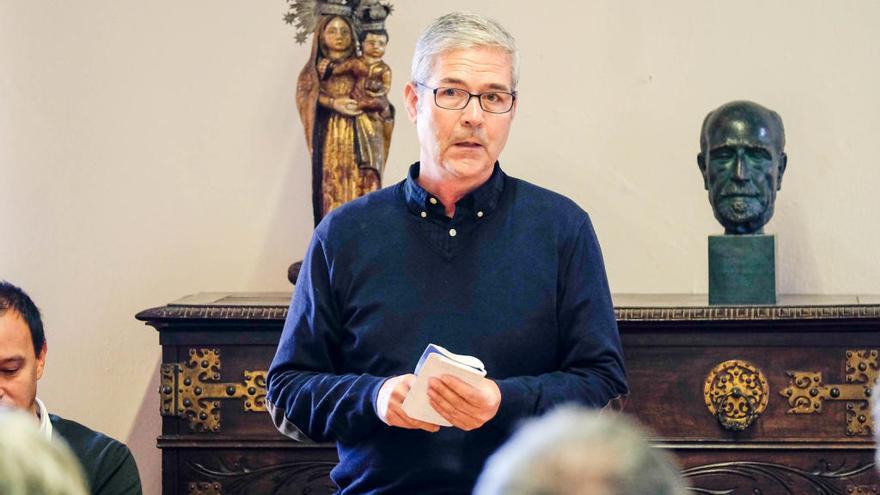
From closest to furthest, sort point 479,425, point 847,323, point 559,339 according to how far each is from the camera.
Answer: point 479,425, point 559,339, point 847,323

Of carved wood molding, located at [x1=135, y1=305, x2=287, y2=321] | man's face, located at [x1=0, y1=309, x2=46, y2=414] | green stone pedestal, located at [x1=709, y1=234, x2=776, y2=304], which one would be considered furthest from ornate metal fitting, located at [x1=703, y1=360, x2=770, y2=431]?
man's face, located at [x1=0, y1=309, x2=46, y2=414]

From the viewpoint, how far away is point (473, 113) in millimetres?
2781

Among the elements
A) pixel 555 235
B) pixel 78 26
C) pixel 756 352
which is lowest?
pixel 756 352

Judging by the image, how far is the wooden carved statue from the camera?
3938 millimetres

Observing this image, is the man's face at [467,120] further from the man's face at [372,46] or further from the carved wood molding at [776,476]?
the carved wood molding at [776,476]

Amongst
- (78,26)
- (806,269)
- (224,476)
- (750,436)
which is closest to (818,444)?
(750,436)

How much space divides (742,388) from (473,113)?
1.31 metres

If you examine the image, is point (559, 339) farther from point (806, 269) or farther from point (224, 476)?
point (806, 269)

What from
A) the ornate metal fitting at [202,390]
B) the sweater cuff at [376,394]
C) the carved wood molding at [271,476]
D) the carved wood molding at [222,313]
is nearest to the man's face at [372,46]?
the carved wood molding at [222,313]

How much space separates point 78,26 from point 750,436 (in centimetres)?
271

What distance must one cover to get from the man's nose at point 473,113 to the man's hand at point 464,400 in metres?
0.57

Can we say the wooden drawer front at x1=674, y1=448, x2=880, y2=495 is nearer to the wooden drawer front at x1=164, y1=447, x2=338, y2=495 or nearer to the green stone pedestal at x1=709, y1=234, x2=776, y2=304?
the green stone pedestal at x1=709, y1=234, x2=776, y2=304

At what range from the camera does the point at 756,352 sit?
3.66 m

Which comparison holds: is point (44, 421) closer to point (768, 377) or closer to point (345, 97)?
point (345, 97)
